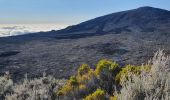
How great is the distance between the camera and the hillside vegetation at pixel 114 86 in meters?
18.7

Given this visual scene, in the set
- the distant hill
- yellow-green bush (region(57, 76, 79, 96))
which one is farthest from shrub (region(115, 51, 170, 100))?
the distant hill

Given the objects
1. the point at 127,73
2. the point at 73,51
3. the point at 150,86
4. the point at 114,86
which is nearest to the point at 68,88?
the point at 127,73

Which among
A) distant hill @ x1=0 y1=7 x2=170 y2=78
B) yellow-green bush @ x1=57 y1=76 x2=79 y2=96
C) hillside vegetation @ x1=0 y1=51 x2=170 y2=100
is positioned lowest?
distant hill @ x1=0 y1=7 x2=170 y2=78

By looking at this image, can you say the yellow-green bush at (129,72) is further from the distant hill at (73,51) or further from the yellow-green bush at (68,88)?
the distant hill at (73,51)

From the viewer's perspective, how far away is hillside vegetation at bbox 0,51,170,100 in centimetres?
1875

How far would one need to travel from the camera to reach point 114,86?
108 feet

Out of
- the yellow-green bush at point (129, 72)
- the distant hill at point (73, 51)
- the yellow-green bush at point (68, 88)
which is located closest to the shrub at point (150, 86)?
the yellow-green bush at point (129, 72)

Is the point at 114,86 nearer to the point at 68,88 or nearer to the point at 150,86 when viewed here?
the point at 150,86

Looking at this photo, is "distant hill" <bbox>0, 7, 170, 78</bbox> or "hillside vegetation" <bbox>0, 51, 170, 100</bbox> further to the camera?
"distant hill" <bbox>0, 7, 170, 78</bbox>

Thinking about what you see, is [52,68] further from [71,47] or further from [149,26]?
[149,26]

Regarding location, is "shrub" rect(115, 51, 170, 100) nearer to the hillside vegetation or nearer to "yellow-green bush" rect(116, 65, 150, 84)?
the hillside vegetation

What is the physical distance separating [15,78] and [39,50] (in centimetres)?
4921

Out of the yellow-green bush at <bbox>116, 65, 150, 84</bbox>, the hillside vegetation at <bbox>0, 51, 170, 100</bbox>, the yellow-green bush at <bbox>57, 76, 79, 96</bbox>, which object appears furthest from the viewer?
the yellow-green bush at <bbox>57, 76, 79, 96</bbox>

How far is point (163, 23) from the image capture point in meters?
191
